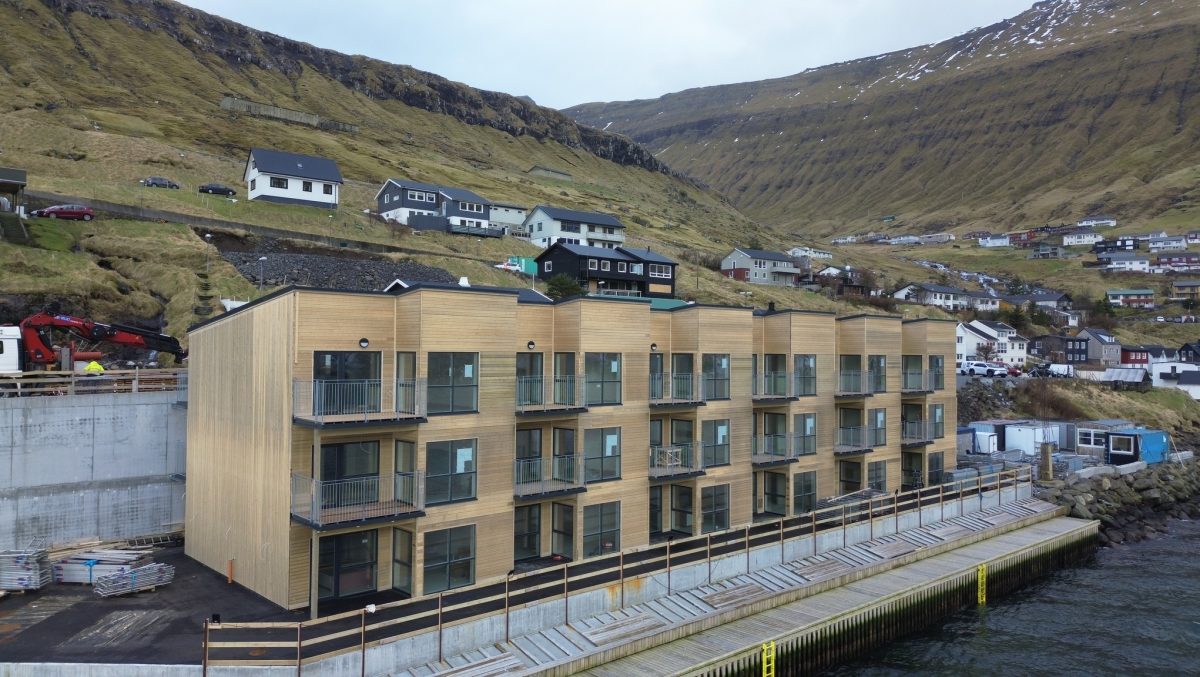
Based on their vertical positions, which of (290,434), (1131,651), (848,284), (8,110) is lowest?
(1131,651)

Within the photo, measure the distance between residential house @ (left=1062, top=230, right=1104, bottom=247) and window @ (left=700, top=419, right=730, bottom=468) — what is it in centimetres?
18679

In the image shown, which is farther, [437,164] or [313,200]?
[437,164]

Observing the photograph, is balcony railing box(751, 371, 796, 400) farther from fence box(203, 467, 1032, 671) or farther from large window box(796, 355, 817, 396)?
fence box(203, 467, 1032, 671)

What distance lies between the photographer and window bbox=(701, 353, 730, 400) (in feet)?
102

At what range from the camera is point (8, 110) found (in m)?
90.5

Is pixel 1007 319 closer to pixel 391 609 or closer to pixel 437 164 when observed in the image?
pixel 437 164

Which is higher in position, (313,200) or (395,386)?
(313,200)

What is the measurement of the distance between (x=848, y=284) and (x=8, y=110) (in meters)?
109

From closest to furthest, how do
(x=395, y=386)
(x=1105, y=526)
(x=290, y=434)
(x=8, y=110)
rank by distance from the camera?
(x=290, y=434) < (x=395, y=386) < (x=1105, y=526) < (x=8, y=110)

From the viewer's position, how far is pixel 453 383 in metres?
23.0

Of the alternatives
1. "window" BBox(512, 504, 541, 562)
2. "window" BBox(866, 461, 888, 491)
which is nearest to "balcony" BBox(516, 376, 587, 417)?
"window" BBox(512, 504, 541, 562)

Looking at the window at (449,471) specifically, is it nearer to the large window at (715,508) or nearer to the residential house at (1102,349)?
the large window at (715,508)

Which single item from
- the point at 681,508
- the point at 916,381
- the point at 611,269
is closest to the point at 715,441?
the point at 681,508

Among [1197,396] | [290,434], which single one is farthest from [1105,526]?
[1197,396]
